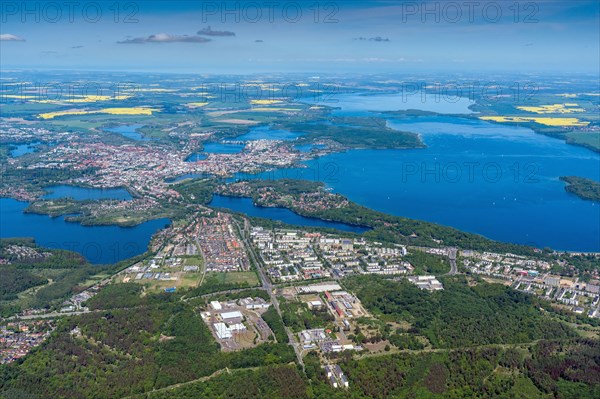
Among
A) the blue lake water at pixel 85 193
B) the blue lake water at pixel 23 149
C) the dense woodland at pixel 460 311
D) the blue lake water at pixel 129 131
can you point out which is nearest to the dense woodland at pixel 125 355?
the dense woodland at pixel 460 311

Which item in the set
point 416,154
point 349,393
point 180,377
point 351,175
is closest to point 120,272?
point 180,377

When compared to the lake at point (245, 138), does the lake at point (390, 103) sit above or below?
above

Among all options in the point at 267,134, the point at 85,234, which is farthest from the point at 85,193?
the point at 267,134

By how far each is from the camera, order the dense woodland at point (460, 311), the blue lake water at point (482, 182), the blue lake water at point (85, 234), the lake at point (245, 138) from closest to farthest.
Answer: the dense woodland at point (460, 311) → the blue lake water at point (85, 234) → the blue lake water at point (482, 182) → the lake at point (245, 138)

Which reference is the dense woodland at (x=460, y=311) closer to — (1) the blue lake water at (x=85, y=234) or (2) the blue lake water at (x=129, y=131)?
(1) the blue lake water at (x=85, y=234)

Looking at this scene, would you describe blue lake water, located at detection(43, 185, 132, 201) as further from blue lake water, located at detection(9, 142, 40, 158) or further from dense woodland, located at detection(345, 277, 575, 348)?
dense woodland, located at detection(345, 277, 575, 348)

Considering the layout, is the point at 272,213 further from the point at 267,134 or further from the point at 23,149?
the point at 23,149

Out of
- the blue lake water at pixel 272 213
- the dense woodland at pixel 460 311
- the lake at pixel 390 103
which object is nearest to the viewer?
the dense woodland at pixel 460 311

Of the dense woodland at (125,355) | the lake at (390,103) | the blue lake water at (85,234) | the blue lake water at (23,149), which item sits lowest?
the dense woodland at (125,355)
